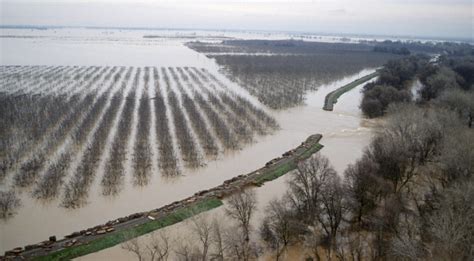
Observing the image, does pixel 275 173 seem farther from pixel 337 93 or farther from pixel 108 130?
pixel 337 93

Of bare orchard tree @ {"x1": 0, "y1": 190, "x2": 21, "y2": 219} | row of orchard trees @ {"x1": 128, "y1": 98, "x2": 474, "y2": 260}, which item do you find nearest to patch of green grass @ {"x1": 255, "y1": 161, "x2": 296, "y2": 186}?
row of orchard trees @ {"x1": 128, "y1": 98, "x2": 474, "y2": 260}

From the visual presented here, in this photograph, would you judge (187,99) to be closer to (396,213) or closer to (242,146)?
(242,146)

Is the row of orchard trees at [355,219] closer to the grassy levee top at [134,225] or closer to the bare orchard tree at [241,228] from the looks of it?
the bare orchard tree at [241,228]

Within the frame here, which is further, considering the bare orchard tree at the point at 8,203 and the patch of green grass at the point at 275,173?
the patch of green grass at the point at 275,173

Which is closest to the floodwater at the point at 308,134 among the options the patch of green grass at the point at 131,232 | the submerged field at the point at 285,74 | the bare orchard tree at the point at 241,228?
the patch of green grass at the point at 131,232

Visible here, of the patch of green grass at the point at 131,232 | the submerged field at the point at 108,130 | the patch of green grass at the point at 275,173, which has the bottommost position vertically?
the patch of green grass at the point at 131,232

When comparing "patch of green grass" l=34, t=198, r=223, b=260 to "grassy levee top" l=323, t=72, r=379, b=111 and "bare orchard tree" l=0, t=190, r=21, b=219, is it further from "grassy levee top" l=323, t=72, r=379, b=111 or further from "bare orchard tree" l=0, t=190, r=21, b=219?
"grassy levee top" l=323, t=72, r=379, b=111
